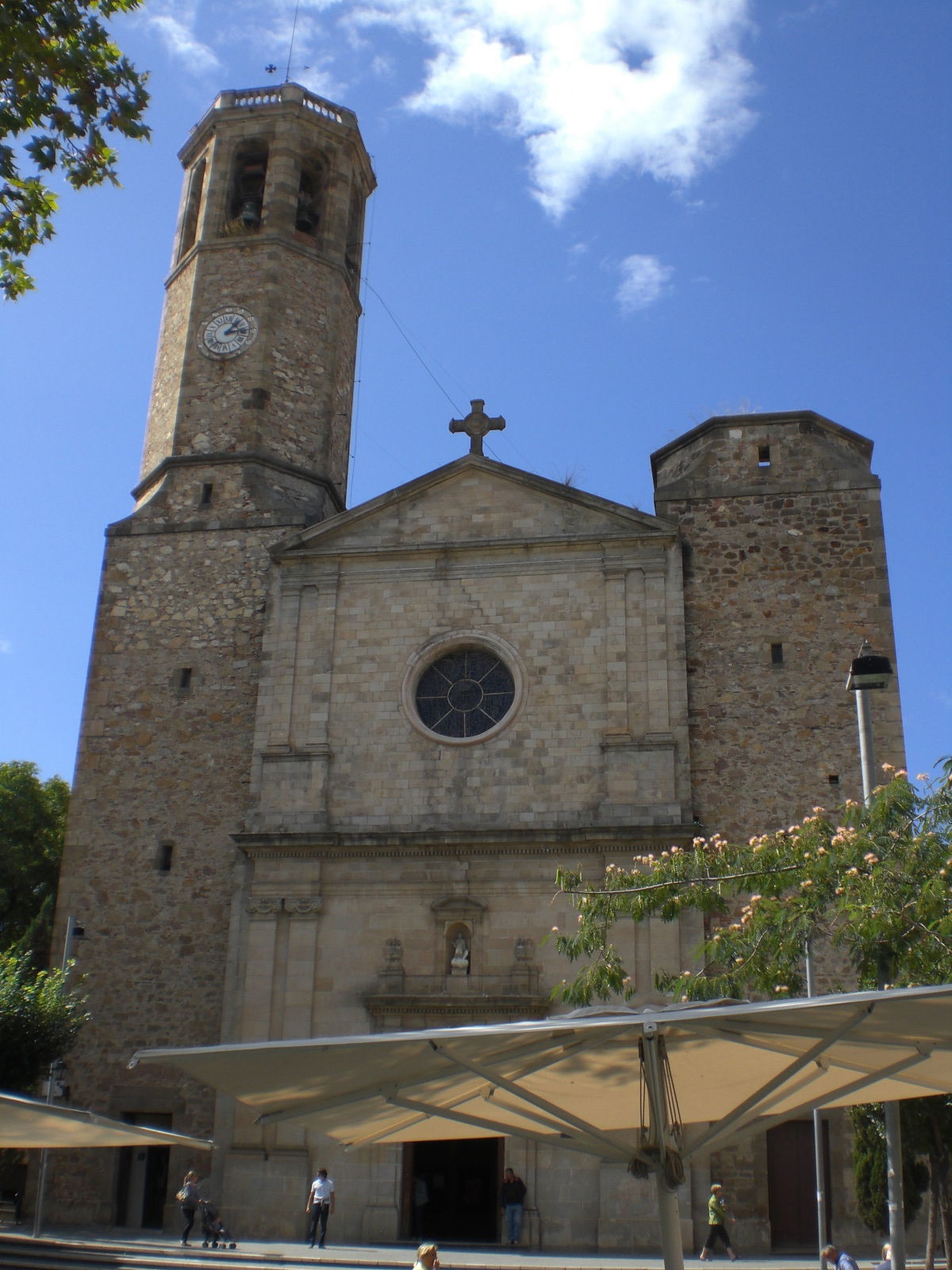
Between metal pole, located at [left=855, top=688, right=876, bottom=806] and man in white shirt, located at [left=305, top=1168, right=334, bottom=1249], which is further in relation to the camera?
man in white shirt, located at [left=305, top=1168, right=334, bottom=1249]

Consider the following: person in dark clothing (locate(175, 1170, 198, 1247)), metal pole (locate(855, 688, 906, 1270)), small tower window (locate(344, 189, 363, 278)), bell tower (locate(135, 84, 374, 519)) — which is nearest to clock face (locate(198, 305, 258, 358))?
bell tower (locate(135, 84, 374, 519))

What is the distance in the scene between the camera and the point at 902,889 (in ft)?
36.0

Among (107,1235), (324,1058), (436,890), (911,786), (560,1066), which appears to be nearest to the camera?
(324,1058)

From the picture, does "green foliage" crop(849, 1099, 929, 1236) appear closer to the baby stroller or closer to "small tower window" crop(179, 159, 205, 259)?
the baby stroller

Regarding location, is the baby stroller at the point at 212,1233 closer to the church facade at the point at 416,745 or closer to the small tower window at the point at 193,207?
the church facade at the point at 416,745

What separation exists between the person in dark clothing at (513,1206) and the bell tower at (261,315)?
10.9 m

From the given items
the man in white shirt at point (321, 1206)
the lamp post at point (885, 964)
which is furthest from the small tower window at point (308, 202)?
the man in white shirt at point (321, 1206)

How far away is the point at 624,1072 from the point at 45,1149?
13.1m

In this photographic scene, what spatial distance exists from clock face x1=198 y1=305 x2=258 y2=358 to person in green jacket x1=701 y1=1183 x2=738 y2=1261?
50.0 feet

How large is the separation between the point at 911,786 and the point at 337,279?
15.6 m

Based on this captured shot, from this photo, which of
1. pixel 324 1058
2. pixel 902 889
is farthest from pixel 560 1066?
pixel 902 889

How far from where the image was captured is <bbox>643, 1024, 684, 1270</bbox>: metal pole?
21.2 ft

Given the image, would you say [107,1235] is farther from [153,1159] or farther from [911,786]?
[911,786]

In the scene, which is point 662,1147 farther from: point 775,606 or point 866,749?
point 775,606
